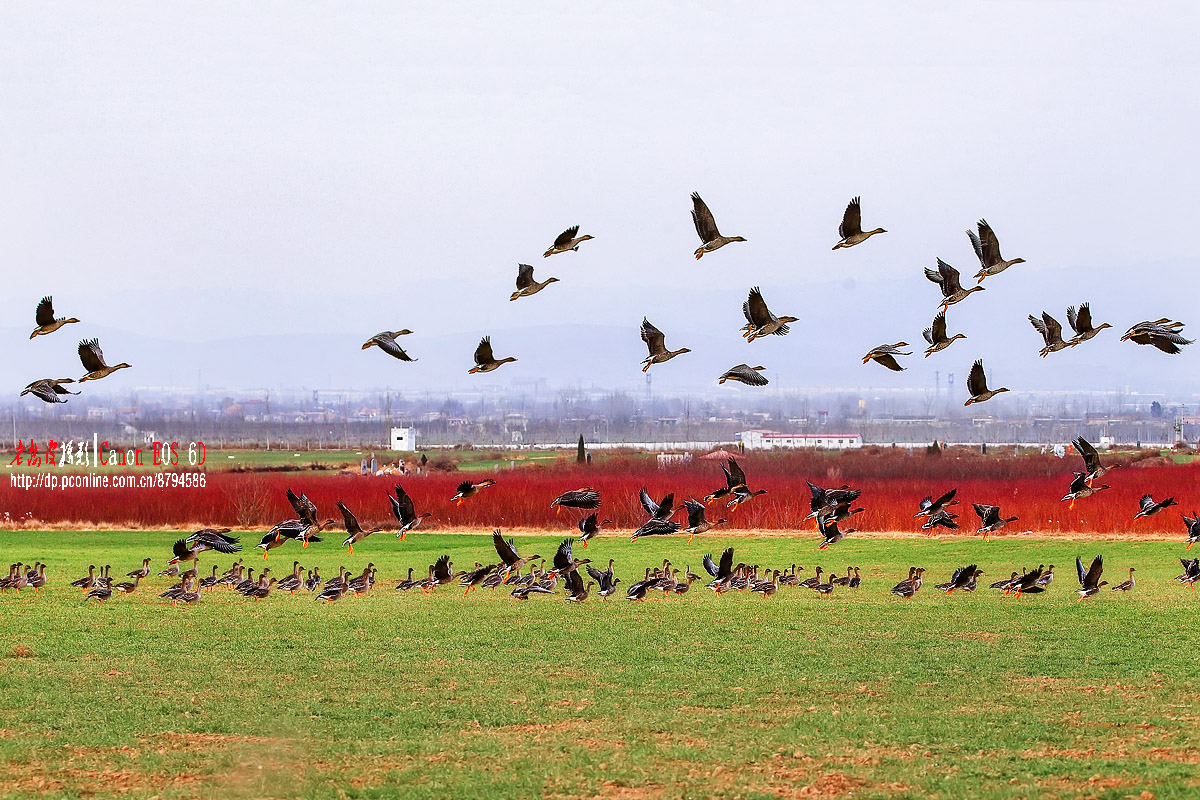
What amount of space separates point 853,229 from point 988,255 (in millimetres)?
1646

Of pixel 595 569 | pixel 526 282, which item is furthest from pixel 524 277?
pixel 595 569

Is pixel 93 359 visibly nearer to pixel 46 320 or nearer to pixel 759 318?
pixel 46 320

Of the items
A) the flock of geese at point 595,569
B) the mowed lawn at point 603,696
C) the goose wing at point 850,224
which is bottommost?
the mowed lawn at point 603,696

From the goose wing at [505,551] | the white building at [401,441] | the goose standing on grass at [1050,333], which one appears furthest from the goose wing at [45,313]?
the white building at [401,441]

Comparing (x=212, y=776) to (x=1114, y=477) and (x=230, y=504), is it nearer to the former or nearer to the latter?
(x=230, y=504)

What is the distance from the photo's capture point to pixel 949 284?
610 inches

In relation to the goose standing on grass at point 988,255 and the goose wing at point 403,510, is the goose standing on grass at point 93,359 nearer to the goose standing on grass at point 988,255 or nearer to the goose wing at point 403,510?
the goose wing at point 403,510

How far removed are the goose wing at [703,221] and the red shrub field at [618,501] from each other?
30679 millimetres

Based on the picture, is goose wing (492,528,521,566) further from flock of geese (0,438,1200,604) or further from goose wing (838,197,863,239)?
goose wing (838,197,863,239)

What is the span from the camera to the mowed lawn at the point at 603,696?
1144 cm

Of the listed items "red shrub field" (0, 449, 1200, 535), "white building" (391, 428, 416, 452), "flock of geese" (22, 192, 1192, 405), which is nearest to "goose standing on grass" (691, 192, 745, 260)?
"flock of geese" (22, 192, 1192, 405)

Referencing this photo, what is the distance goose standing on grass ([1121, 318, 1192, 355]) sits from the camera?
573 inches

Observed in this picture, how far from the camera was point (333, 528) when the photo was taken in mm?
50531

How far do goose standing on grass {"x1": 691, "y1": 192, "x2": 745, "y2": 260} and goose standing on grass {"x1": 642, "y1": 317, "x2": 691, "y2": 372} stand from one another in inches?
60.7
